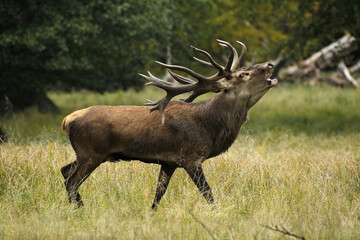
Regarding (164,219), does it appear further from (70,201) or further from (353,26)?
(353,26)

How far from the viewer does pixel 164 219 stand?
5172mm

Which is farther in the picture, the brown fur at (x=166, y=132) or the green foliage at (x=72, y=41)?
the green foliage at (x=72, y=41)

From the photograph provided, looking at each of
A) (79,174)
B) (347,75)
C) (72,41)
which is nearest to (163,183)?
(79,174)

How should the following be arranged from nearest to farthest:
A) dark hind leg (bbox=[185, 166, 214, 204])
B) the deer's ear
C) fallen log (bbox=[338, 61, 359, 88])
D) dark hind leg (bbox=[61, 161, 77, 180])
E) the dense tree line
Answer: dark hind leg (bbox=[185, 166, 214, 204]), the deer's ear, dark hind leg (bbox=[61, 161, 77, 180]), the dense tree line, fallen log (bbox=[338, 61, 359, 88])

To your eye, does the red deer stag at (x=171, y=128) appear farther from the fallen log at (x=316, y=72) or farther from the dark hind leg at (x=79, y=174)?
the fallen log at (x=316, y=72)

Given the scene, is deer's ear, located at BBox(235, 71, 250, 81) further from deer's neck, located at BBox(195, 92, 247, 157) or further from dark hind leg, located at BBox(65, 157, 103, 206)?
dark hind leg, located at BBox(65, 157, 103, 206)

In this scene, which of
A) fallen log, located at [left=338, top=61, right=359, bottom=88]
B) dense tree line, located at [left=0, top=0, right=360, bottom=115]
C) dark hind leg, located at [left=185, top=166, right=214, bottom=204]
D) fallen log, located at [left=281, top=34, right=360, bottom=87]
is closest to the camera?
dark hind leg, located at [left=185, top=166, right=214, bottom=204]

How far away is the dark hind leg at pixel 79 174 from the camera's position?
5.79 metres

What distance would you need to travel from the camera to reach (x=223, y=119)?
5.90m

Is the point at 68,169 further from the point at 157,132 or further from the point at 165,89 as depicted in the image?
the point at 165,89

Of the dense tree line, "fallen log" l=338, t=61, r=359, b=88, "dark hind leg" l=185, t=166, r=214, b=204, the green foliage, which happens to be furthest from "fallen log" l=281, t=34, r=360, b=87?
"dark hind leg" l=185, t=166, r=214, b=204

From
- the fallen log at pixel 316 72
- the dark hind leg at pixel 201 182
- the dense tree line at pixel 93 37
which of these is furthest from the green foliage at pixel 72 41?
the fallen log at pixel 316 72

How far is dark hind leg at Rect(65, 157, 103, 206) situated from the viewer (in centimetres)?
579

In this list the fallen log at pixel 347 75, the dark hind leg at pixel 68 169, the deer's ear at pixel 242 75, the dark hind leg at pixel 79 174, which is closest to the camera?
the dark hind leg at pixel 79 174
